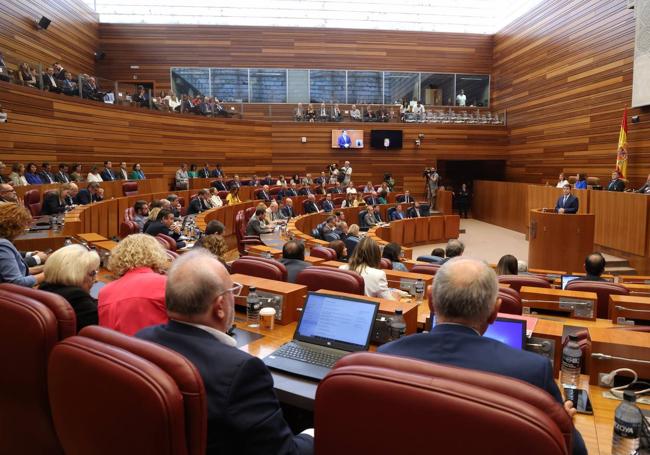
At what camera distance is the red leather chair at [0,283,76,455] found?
1.71 metres

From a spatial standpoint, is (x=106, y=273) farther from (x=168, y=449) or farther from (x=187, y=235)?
(x=168, y=449)

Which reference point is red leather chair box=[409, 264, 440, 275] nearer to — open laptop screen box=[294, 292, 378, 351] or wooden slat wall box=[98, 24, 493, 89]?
open laptop screen box=[294, 292, 378, 351]

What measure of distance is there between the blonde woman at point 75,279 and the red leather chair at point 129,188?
905cm

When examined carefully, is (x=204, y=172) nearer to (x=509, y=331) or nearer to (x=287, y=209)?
(x=287, y=209)

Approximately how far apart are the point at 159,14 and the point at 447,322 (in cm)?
1961

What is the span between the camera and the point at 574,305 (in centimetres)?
370

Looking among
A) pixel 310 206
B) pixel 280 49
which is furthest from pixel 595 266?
pixel 280 49

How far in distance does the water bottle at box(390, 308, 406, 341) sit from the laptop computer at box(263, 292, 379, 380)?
6.4 inches

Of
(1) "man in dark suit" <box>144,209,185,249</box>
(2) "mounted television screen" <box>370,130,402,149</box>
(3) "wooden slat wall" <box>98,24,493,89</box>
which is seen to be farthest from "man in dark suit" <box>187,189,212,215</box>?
(3) "wooden slat wall" <box>98,24,493,89</box>

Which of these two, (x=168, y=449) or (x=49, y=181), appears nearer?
(x=168, y=449)

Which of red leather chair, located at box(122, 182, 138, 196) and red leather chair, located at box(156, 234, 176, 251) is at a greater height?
red leather chair, located at box(122, 182, 138, 196)

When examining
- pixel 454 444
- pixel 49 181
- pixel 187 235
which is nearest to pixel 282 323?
pixel 454 444

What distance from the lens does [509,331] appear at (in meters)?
2.35

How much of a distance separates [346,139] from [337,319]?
Answer: 54.2 feet
